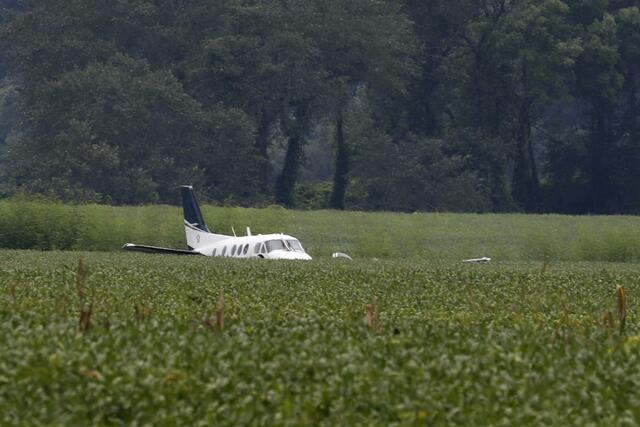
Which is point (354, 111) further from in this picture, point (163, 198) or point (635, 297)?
point (635, 297)

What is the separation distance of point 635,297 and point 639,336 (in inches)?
441

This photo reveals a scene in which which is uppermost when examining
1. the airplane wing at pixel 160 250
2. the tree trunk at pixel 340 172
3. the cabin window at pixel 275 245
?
the tree trunk at pixel 340 172

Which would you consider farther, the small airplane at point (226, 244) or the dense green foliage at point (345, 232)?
the dense green foliage at point (345, 232)

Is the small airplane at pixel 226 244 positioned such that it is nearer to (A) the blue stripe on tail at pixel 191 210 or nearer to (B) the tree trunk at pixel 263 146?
(A) the blue stripe on tail at pixel 191 210

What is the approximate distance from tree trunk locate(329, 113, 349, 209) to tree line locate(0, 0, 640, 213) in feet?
Result: 0.43

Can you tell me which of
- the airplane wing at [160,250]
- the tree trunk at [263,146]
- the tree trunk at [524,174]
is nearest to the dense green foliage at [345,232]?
the airplane wing at [160,250]

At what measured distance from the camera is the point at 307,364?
15.6 meters

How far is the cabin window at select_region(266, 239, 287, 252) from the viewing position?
1822 inches

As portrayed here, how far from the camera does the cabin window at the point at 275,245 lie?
46.3 meters

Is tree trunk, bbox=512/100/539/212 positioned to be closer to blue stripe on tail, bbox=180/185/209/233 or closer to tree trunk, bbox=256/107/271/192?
tree trunk, bbox=256/107/271/192

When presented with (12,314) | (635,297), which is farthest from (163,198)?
(12,314)

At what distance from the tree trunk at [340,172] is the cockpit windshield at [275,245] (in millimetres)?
42334

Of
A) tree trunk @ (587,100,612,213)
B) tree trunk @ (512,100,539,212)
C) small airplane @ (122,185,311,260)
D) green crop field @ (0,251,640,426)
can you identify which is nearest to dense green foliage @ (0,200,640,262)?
small airplane @ (122,185,311,260)

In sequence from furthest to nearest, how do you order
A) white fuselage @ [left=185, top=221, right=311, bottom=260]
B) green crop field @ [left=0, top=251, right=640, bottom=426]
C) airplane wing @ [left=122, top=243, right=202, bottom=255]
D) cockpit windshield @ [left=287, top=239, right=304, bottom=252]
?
airplane wing @ [left=122, top=243, right=202, bottom=255] < cockpit windshield @ [left=287, top=239, right=304, bottom=252] < white fuselage @ [left=185, top=221, right=311, bottom=260] < green crop field @ [left=0, top=251, right=640, bottom=426]
